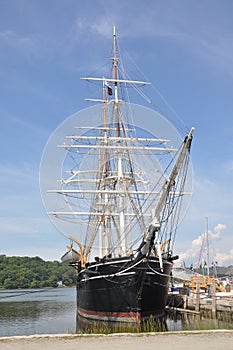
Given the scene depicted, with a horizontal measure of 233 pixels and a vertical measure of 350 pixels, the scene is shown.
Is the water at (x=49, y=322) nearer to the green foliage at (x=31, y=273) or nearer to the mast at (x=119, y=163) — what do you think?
the mast at (x=119, y=163)

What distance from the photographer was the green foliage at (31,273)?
114 m

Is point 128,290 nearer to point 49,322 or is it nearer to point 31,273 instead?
point 49,322

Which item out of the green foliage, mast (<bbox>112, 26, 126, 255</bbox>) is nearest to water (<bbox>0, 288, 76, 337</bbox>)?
mast (<bbox>112, 26, 126, 255</bbox>)

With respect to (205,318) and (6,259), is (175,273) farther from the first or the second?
(6,259)

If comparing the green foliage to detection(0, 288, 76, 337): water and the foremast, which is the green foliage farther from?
the foremast

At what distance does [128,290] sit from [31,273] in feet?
333

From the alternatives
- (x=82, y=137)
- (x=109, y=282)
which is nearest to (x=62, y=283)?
(x=82, y=137)

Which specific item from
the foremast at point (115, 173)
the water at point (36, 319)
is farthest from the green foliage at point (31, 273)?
the foremast at point (115, 173)

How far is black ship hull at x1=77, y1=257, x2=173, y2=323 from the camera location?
899 inches

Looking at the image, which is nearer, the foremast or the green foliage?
the foremast

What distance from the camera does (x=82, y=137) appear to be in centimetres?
3762

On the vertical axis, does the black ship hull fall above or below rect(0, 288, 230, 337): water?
above

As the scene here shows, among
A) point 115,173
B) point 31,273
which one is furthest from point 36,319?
point 31,273

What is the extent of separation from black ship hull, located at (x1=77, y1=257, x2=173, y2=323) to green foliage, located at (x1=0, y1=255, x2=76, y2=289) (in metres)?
92.4
